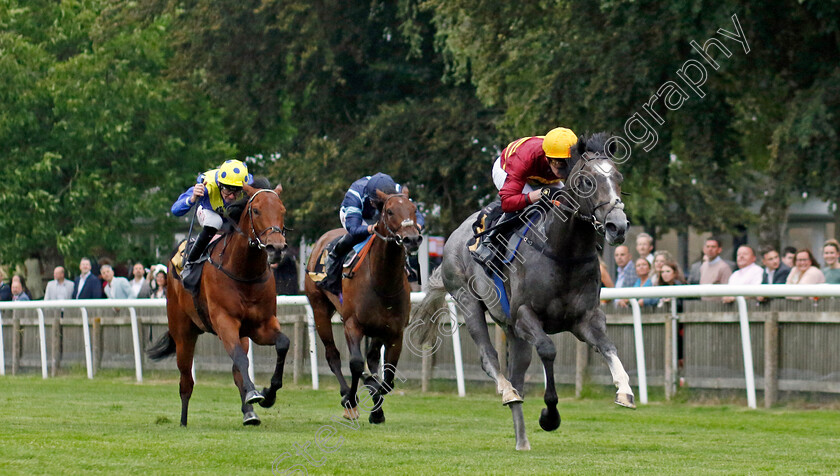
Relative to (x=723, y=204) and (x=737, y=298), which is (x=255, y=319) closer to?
(x=737, y=298)

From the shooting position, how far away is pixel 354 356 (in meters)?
10.7

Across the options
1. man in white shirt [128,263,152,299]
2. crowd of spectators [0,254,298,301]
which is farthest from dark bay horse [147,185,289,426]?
man in white shirt [128,263,152,299]

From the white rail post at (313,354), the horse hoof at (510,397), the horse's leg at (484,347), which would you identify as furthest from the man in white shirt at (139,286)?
the horse hoof at (510,397)

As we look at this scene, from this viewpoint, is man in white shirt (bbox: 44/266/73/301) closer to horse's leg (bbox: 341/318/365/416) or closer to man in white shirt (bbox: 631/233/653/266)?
man in white shirt (bbox: 631/233/653/266)

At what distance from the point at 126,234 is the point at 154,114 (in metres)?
2.63

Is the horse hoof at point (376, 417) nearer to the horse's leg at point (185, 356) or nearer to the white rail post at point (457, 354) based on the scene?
the horse's leg at point (185, 356)

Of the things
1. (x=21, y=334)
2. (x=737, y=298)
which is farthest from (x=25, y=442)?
(x=21, y=334)

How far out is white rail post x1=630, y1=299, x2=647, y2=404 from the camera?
12.4 metres

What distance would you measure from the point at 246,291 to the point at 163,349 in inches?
94.4

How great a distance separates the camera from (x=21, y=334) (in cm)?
1938

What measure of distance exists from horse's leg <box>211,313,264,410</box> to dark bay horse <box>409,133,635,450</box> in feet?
5.57

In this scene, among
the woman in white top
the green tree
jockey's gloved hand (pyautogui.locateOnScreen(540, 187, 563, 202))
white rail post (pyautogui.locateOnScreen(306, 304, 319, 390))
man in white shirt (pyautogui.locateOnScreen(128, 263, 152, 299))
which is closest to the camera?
jockey's gloved hand (pyautogui.locateOnScreen(540, 187, 563, 202))

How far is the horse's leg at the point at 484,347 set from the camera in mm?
8461

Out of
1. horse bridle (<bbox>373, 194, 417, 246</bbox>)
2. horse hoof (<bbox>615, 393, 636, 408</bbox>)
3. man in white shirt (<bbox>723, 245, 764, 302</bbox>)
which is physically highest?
horse bridle (<bbox>373, 194, 417, 246</bbox>)
